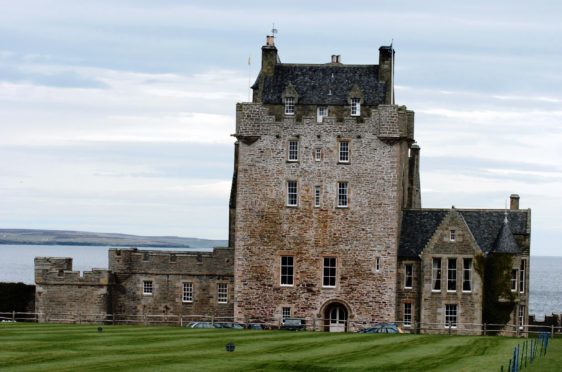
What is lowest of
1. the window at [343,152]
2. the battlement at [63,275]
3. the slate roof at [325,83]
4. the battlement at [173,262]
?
the battlement at [63,275]

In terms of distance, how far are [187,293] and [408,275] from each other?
14.3 m

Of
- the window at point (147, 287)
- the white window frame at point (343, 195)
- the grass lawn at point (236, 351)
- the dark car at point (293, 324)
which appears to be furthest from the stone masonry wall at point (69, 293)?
the grass lawn at point (236, 351)

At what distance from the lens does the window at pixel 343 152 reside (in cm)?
7569

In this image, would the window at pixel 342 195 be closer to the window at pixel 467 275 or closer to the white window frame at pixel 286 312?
the white window frame at pixel 286 312

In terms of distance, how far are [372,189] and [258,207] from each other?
7176 millimetres

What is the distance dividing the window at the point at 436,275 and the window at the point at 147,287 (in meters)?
18.1

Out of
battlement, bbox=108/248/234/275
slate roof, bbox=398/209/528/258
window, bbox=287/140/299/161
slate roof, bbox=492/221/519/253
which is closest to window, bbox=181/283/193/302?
battlement, bbox=108/248/234/275

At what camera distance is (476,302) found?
7362 centimetres

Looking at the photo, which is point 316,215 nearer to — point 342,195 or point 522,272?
point 342,195

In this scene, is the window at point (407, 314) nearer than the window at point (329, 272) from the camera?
Yes

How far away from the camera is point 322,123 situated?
7594 cm

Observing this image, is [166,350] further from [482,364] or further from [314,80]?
[314,80]

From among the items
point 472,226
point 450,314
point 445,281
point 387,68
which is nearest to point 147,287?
point 445,281

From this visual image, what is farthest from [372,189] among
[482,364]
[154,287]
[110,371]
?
[110,371]
